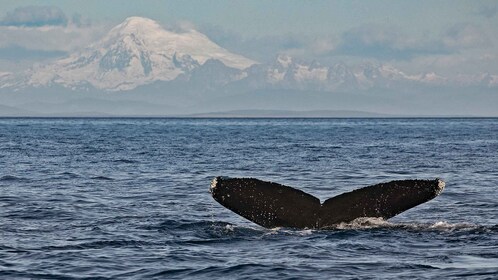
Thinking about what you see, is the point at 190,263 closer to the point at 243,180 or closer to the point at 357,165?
the point at 243,180

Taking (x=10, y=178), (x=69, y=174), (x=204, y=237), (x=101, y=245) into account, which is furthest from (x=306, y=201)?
(x=69, y=174)

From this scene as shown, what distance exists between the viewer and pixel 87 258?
12977 millimetres

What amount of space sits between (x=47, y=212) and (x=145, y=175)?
11.4 m

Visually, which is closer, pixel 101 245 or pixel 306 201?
pixel 306 201

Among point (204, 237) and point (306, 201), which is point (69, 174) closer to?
point (204, 237)

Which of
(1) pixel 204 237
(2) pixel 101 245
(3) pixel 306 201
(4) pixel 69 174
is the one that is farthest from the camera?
(4) pixel 69 174

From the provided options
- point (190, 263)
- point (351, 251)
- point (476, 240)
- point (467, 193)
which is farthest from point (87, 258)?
point (467, 193)

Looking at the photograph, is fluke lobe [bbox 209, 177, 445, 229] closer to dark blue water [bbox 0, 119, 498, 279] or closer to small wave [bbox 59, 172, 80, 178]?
dark blue water [bbox 0, 119, 498, 279]

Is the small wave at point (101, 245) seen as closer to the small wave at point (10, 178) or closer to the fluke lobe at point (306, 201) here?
the fluke lobe at point (306, 201)

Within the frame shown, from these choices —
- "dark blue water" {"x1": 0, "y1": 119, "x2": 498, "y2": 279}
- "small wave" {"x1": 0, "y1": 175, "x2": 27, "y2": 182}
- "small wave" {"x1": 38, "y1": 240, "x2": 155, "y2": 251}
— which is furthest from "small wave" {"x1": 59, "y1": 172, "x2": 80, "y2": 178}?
"small wave" {"x1": 38, "y1": 240, "x2": 155, "y2": 251}

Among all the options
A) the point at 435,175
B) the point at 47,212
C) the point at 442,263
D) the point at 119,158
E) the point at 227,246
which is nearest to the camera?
the point at 442,263

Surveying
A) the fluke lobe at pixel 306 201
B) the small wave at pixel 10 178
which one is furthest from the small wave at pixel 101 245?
the small wave at pixel 10 178

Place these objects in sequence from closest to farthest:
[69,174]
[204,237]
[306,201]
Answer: [306,201]
[204,237]
[69,174]

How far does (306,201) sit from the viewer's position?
1341 cm
